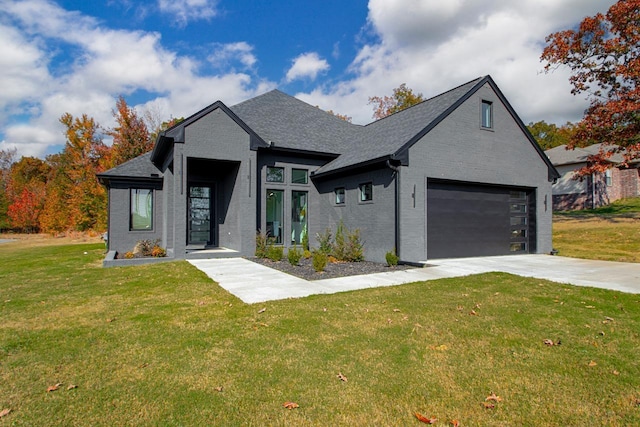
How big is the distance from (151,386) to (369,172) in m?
9.99

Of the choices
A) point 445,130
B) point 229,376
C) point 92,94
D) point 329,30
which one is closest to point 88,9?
point 329,30

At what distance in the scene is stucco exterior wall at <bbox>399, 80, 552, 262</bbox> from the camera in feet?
36.4

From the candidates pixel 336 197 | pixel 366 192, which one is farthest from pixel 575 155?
pixel 366 192

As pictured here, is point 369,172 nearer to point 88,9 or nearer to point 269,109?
point 269,109

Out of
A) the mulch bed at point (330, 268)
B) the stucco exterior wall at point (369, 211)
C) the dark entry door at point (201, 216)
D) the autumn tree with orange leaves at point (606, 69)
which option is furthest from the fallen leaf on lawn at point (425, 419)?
the autumn tree with orange leaves at point (606, 69)

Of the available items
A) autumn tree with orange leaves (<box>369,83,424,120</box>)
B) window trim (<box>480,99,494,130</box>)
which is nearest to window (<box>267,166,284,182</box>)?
window trim (<box>480,99,494,130</box>)

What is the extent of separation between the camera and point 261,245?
12.6 metres

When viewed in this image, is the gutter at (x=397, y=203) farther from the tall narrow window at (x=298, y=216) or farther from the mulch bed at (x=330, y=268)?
the tall narrow window at (x=298, y=216)

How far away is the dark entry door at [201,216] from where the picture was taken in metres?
15.4

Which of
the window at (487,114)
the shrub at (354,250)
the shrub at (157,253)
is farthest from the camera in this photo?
the window at (487,114)

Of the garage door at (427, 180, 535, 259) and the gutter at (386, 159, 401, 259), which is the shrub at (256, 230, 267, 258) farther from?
the garage door at (427, 180, 535, 259)

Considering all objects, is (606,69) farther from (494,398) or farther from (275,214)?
(494,398)

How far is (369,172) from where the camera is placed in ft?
40.1

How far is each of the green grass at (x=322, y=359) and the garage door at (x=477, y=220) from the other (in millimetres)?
5612
